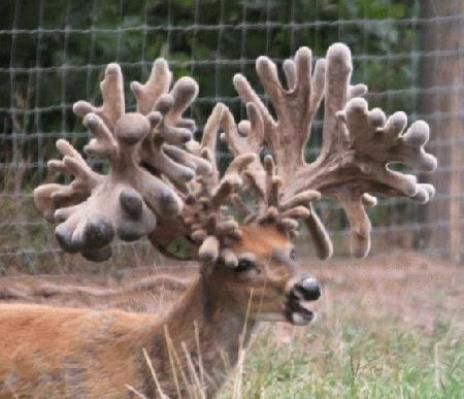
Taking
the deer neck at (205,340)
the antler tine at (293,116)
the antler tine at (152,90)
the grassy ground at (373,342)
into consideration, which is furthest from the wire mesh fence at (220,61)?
the antler tine at (152,90)

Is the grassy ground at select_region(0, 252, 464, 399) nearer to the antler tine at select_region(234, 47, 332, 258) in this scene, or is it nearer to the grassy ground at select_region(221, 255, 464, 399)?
the grassy ground at select_region(221, 255, 464, 399)

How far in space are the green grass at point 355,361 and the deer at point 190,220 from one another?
0.44 m

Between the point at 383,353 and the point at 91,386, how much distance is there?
1.93 meters

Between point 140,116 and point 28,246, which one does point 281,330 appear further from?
point 140,116

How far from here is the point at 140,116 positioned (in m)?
Answer: 5.14

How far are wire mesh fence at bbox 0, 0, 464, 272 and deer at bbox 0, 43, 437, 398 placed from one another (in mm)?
3055

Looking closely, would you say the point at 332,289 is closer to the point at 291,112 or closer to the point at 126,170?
the point at 291,112

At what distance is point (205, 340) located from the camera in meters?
5.54

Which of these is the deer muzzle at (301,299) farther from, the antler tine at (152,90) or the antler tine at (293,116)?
the antler tine at (152,90)

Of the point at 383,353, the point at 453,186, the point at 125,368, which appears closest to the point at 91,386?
the point at 125,368

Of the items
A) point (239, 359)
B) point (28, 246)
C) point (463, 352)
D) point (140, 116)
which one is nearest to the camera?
point (140, 116)

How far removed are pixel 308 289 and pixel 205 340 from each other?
0.38 meters

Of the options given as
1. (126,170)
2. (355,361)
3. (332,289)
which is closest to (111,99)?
(126,170)

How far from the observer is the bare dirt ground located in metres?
8.27
